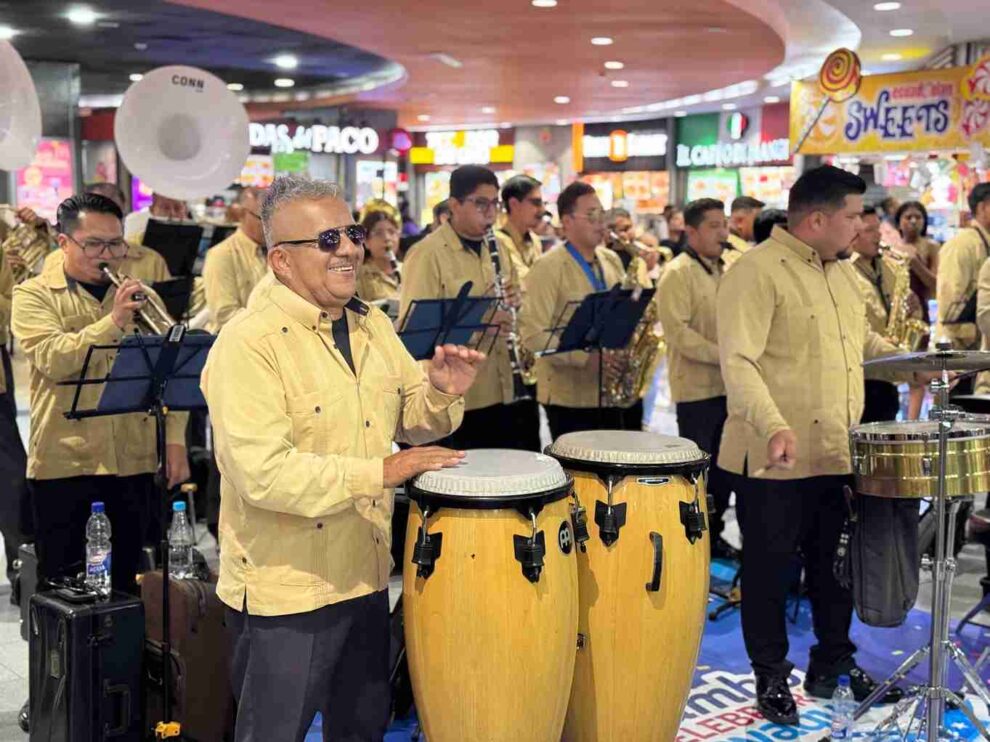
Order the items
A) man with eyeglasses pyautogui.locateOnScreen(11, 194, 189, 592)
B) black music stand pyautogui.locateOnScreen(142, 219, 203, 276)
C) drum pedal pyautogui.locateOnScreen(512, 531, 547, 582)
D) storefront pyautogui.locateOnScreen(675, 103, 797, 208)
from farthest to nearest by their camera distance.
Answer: storefront pyautogui.locateOnScreen(675, 103, 797, 208) → black music stand pyautogui.locateOnScreen(142, 219, 203, 276) → man with eyeglasses pyautogui.locateOnScreen(11, 194, 189, 592) → drum pedal pyautogui.locateOnScreen(512, 531, 547, 582)

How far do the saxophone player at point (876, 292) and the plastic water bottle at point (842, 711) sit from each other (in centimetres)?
Answer: 197

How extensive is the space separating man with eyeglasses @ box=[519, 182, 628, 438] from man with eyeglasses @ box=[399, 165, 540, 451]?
0.21 metres

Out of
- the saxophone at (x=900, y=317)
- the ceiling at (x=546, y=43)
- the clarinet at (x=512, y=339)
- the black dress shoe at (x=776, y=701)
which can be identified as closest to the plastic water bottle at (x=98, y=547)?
the clarinet at (x=512, y=339)

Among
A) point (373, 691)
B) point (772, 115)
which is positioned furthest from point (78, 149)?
point (373, 691)

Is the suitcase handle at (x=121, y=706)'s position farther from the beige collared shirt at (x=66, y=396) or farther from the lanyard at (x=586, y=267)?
the lanyard at (x=586, y=267)

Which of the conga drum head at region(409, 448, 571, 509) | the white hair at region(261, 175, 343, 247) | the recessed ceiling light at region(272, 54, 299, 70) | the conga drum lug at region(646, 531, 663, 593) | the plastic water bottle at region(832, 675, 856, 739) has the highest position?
the recessed ceiling light at region(272, 54, 299, 70)

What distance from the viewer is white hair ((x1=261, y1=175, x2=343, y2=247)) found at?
259 cm

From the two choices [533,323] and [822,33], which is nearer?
[533,323]

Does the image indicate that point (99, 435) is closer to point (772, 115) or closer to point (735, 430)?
point (735, 430)

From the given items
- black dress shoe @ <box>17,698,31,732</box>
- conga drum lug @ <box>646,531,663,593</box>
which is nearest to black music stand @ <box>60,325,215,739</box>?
black dress shoe @ <box>17,698,31,732</box>

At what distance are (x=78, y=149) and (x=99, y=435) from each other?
10417 mm

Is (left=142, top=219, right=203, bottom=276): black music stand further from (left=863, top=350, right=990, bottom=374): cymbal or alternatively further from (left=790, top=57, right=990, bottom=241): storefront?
(left=790, top=57, right=990, bottom=241): storefront

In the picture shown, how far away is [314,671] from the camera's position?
260 cm

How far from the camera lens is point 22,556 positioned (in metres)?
4.08
